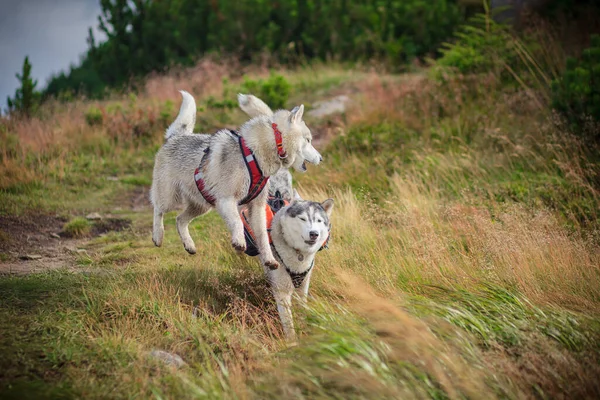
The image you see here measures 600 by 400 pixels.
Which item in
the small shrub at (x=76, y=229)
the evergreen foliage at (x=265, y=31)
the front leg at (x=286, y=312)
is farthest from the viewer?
the evergreen foliage at (x=265, y=31)

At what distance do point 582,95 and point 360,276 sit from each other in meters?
5.13

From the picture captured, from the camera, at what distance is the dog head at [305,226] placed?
4340 mm

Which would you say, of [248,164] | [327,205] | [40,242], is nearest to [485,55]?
[327,205]

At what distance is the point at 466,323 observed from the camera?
3744 mm

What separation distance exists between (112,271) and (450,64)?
8.06 meters

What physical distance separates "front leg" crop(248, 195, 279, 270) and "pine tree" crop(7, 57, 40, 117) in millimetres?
8728

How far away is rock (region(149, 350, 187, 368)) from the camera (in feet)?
11.4

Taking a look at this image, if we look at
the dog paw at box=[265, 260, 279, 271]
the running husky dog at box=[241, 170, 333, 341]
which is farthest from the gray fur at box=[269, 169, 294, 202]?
the dog paw at box=[265, 260, 279, 271]

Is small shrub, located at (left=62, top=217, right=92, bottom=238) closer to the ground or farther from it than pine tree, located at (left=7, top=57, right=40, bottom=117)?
closer to the ground

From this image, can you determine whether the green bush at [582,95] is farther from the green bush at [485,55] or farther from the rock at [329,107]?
the rock at [329,107]

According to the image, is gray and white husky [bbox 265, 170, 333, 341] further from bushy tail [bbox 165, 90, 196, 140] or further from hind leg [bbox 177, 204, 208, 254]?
bushy tail [bbox 165, 90, 196, 140]

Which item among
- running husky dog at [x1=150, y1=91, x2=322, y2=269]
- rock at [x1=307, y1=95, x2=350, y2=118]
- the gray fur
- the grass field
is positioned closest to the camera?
the grass field

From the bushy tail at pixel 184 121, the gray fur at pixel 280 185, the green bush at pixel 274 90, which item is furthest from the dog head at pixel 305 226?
the green bush at pixel 274 90

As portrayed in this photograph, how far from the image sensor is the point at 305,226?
4.38 metres
